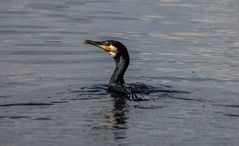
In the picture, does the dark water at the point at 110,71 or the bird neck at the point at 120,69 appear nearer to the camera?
the dark water at the point at 110,71

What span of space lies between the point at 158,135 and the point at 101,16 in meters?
14.9

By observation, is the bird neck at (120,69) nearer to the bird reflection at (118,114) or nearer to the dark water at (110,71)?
the dark water at (110,71)

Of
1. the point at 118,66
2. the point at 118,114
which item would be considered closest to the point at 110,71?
the point at 118,66

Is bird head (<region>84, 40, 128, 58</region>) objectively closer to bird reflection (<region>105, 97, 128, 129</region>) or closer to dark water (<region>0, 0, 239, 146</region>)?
dark water (<region>0, 0, 239, 146</region>)

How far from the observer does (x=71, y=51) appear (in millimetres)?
21359

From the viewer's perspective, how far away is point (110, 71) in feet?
63.6

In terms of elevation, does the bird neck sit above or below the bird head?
below

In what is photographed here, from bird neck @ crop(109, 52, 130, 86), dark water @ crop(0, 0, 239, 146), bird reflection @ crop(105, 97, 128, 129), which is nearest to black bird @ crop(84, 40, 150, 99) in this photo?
bird neck @ crop(109, 52, 130, 86)

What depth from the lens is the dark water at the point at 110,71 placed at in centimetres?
1269

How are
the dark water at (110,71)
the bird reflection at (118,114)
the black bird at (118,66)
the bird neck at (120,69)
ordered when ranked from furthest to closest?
1. the bird neck at (120,69)
2. the black bird at (118,66)
3. the bird reflection at (118,114)
4. the dark water at (110,71)

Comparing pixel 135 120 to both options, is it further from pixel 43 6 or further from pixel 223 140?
pixel 43 6

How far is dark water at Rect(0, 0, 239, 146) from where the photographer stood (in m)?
12.7

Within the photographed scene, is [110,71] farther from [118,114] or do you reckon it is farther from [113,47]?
[118,114]

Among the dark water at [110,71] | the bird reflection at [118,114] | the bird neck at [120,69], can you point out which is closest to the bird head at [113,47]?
the bird neck at [120,69]
